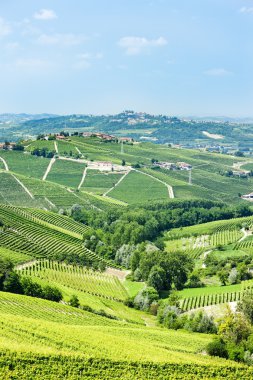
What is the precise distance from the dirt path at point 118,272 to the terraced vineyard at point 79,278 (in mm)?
1995

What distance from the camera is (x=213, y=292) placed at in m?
72.2

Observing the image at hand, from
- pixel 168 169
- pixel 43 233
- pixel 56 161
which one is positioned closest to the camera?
pixel 43 233

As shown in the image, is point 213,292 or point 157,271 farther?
point 157,271

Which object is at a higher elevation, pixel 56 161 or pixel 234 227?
pixel 56 161

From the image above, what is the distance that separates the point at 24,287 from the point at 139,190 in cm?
9799

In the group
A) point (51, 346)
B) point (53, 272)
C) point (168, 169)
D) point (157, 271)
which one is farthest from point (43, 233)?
point (168, 169)

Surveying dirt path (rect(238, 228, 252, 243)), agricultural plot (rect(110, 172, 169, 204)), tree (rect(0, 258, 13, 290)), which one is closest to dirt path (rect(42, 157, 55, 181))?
agricultural plot (rect(110, 172, 169, 204))

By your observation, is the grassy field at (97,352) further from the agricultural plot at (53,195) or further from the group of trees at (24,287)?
the agricultural plot at (53,195)

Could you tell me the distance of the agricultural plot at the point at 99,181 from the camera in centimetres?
15625

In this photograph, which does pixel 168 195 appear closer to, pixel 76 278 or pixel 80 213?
pixel 80 213

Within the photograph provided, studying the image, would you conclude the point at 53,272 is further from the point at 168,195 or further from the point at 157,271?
the point at 168,195

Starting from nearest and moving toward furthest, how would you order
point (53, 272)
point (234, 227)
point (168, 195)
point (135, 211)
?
point (53, 272)
point (234, 227)
point (135, 211)
point (168, 195)

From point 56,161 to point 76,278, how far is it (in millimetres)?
106619

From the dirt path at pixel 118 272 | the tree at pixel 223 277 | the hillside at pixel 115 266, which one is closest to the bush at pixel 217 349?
the hillside at pixel 115 266
